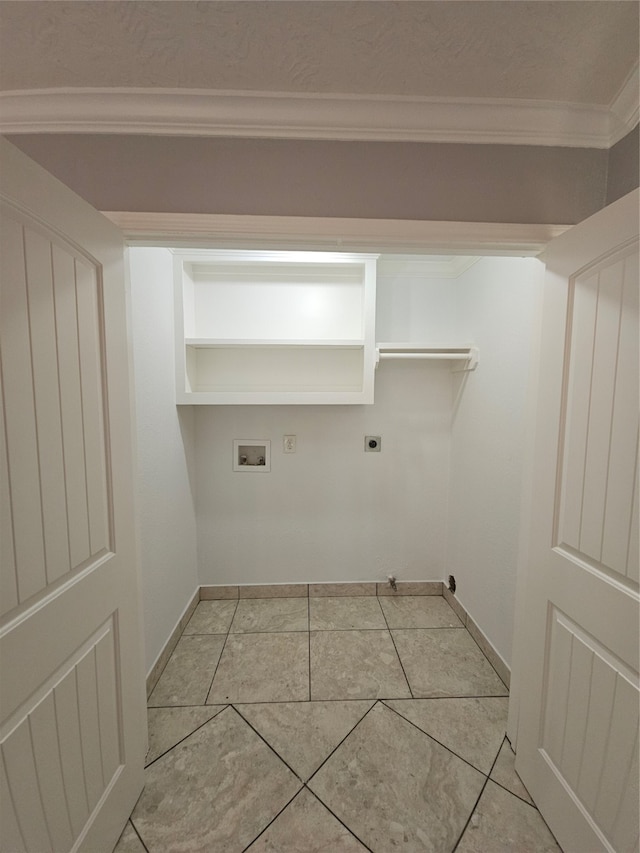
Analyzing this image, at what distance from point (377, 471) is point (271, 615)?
1.23 metres

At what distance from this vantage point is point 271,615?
2113mm

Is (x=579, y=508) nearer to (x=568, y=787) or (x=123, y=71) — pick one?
(x=568, y=787)

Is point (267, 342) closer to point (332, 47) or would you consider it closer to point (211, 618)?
point (332, 47)

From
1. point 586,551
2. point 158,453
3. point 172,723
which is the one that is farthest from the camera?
point 158,453

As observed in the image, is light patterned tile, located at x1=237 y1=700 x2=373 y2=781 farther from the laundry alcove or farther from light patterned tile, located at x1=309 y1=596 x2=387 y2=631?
the laundry alcove

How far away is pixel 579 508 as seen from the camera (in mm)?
974

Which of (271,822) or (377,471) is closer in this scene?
(271,822)

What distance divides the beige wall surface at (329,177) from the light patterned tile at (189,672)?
2.12 metres

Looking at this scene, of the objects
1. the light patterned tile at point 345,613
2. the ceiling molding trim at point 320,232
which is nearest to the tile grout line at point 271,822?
the light patterned tile at point 345,613

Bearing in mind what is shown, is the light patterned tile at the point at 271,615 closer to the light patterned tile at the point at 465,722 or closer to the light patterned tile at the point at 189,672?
the light patterned tile at the point at 189,672

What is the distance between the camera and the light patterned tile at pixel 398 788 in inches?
40.8

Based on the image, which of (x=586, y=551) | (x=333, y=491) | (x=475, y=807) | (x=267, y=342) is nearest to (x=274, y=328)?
(x=267, y=342)

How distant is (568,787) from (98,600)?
1607 millimetres

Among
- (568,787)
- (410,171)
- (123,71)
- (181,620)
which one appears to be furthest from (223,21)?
(181,620)
